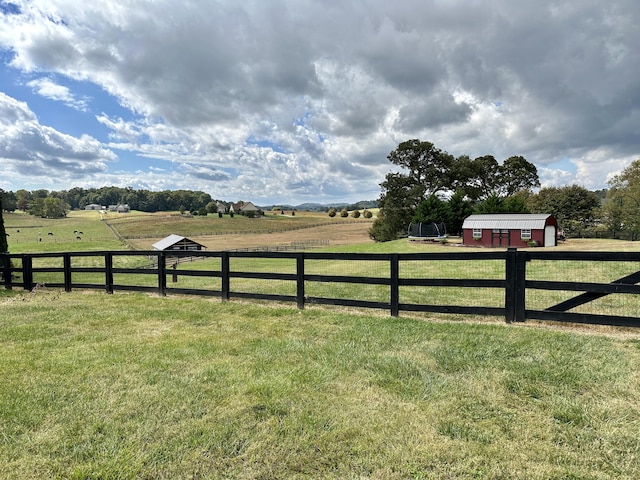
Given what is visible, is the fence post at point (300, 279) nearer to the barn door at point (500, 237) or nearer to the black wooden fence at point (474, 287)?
the black wooden fence at point (474, 287)

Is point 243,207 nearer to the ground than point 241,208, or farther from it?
farther from it

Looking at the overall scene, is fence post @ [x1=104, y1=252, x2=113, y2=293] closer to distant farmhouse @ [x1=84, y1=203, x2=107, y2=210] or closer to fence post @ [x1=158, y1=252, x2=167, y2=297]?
fence post @ [x1=158, y1=252, x2=167, y2=297]

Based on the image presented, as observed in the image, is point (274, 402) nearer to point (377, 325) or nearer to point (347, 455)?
point (347, 455)

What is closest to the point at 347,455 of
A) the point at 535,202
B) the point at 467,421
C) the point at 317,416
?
the point at 317,416

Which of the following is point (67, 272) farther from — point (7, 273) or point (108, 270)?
point (7, 273)

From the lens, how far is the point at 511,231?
1415 inches

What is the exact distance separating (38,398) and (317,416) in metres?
2.59

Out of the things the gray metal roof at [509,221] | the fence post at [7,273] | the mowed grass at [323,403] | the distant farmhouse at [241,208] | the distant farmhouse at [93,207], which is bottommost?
the mowed grass at [323,403]

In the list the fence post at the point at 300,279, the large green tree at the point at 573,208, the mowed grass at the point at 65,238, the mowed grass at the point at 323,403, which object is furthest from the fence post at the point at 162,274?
the large green tree at the point at 573,208

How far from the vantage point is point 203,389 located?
3.56 meters

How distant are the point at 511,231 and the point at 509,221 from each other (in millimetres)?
1111

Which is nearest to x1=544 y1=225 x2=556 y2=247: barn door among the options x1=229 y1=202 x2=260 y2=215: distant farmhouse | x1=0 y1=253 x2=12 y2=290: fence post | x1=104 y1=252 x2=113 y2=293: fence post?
x1=104 y1=252 x2=113 y2=293: fence post

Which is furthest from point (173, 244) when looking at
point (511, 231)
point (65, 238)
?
point (65, 238)

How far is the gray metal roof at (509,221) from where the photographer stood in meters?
34.8
